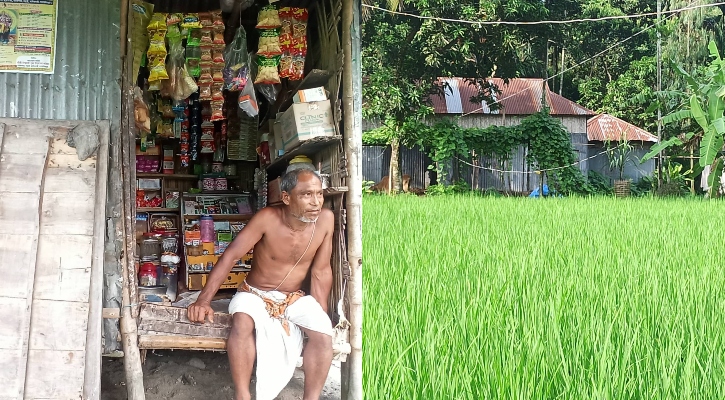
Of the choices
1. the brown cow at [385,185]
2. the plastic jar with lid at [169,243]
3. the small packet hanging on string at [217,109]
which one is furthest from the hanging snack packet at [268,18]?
the brown cow at [385,185]

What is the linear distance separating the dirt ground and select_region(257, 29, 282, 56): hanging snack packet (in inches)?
64.4

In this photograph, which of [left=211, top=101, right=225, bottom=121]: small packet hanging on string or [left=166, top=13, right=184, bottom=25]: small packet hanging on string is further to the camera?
[left=211, top=101, right=225, bottom=121]: small packet hanging on string

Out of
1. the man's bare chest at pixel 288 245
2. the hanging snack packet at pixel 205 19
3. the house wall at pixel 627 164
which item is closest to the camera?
the man's bare chest at pixel 288 245

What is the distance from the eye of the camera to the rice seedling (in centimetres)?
222

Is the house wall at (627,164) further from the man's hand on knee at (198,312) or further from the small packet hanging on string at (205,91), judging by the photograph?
the man's hand on knee at (198,312)

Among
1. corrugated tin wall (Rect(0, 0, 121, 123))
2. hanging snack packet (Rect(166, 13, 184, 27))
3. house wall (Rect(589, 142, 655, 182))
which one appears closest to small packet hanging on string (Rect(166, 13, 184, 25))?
hanging snack packet (Rect(166, 13, 184, 27))

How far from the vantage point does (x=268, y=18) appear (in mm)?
3117


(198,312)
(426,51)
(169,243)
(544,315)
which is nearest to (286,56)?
(198,312)

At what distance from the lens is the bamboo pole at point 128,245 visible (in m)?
2.47

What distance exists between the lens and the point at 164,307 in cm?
266

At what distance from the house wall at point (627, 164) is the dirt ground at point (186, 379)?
15608 mm

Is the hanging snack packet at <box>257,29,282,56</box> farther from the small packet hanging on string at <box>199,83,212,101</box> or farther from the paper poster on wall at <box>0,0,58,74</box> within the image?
the paper poster on wall at <box>0,0,58,74</box>

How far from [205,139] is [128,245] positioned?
212cm

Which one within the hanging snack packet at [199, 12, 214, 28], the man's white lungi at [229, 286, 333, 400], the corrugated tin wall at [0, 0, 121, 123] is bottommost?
the man's white lungi at [229, 286, 333, 400]
